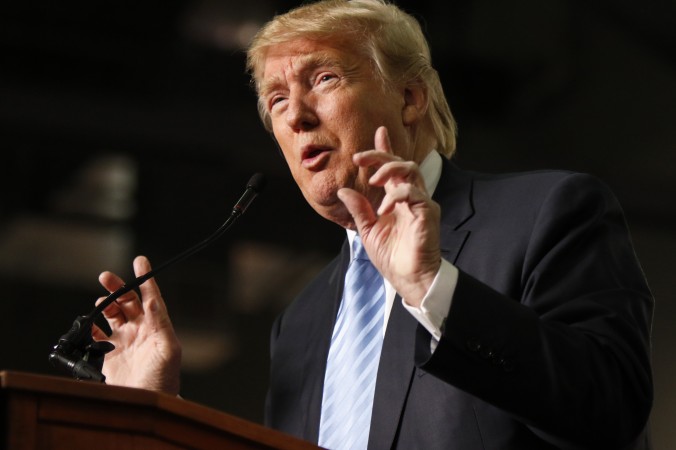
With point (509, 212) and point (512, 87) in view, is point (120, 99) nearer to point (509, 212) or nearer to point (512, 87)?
point (512, 87)

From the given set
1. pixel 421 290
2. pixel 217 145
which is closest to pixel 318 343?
pixel 421 290

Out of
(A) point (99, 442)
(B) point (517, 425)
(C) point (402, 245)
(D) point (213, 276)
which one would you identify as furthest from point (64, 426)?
(D) point (213, 276)

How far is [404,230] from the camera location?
1.66 m

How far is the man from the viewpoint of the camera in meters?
1.63

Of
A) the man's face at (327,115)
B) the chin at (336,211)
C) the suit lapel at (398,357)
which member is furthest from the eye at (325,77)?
the suit lapel at (398,357)

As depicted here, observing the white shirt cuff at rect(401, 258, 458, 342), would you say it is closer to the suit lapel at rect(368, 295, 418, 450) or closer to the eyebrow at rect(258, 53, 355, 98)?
the suit lapel at rect(368, 295, 418, 450)

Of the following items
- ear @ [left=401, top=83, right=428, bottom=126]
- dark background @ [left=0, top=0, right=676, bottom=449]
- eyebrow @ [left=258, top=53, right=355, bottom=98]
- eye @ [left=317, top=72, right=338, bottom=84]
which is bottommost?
dark background @ [left=0, top=0, right=676, bottom=449]

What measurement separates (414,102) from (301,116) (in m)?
0.29

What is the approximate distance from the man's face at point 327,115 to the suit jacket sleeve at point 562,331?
1.31 ft

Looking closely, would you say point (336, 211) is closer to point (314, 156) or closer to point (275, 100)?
Result: point (314, 156)

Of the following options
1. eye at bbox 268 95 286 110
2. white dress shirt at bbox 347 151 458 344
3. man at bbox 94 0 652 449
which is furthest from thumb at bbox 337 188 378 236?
eye at bbox 268 95 286 110

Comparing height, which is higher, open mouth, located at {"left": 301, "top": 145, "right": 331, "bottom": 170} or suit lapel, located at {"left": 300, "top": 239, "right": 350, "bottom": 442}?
open mouth, located at {"left": 301, "top": 145, "right": 331, "bottom": 170}

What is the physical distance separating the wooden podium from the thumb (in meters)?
0.38

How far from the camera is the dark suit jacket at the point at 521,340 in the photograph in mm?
1624
